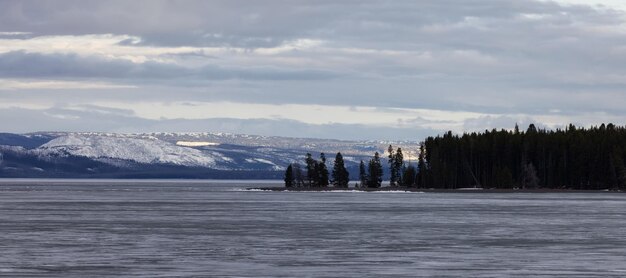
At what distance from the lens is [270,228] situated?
298 feet

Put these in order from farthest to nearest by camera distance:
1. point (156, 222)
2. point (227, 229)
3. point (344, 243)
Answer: point (156, 222), point (227, 229), point (344, 243)

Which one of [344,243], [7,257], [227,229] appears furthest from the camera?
[227,229]

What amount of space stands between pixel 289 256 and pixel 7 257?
14.6 meters

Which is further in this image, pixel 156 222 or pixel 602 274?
pixel 156 222

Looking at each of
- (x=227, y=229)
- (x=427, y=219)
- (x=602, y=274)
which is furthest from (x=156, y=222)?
(x=602, y=274)

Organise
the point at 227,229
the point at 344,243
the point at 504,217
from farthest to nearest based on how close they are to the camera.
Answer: the point at 504,217
the point at 227,229
the point at 344,243

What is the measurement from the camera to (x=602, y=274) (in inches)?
2064

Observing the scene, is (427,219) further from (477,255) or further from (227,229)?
(477,255)

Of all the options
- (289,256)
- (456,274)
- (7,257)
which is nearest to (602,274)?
(456,274)

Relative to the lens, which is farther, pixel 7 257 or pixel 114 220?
pixel 114 220

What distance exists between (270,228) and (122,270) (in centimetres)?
3723

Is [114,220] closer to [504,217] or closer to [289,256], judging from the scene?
[504,217]

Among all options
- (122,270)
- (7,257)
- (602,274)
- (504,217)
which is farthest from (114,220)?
(602,274)

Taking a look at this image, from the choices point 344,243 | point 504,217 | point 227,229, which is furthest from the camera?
point 504,217
